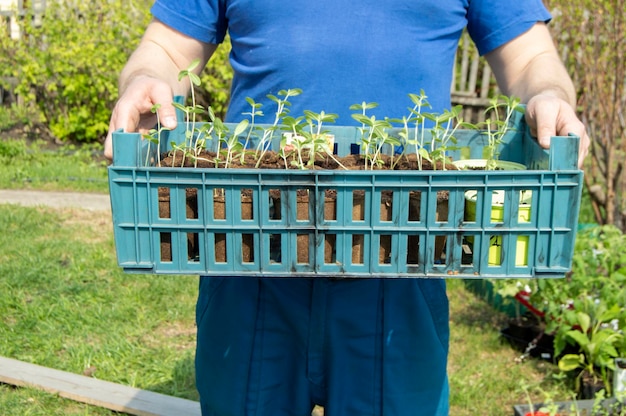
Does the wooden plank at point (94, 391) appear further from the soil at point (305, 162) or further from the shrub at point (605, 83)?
the shrub at point (605, 83)

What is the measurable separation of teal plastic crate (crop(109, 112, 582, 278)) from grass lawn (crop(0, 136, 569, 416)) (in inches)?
66.8

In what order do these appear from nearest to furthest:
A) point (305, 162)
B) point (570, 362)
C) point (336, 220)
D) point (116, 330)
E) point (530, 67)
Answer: point (336, 220)
point (305, 162)
point (530, 67)
point (570, 362)
point (116, 330)

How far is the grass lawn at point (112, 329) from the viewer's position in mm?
3504

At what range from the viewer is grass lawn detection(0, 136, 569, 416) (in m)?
3.50

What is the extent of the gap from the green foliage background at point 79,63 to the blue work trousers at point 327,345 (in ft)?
19.1

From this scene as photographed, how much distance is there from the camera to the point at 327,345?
192cm

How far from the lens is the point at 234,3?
2016mm

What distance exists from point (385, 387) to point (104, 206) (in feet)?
15.2

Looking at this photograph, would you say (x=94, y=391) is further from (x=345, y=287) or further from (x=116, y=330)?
(x=345, y=287)

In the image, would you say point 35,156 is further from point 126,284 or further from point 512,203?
point 512,203

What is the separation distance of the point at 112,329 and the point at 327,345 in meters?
2.39

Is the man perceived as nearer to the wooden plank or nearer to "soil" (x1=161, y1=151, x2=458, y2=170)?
"soil" (x1=161, y1=151, x2=458, y2=170)

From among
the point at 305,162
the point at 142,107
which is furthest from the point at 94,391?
the point at 305,162

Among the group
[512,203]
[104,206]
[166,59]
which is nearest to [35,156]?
[104,206]
